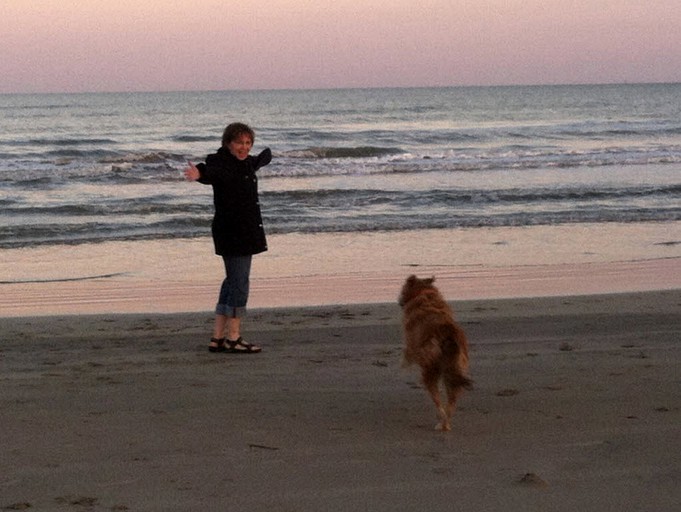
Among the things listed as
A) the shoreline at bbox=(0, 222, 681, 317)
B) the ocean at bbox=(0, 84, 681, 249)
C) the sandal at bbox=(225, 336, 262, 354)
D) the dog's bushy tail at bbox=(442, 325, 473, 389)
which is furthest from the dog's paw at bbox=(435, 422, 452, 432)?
the ocean at bbox=(0, 84, 681, 249)

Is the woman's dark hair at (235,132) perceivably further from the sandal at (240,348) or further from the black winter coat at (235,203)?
the sandal at (240,348)

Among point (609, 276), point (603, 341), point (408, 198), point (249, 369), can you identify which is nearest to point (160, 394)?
point (249, 369)

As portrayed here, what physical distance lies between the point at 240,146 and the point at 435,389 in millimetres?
2655

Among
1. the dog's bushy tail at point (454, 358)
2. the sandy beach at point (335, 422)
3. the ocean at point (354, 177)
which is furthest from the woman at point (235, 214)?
the ocean at point (354, 177)

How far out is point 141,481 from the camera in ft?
13.8

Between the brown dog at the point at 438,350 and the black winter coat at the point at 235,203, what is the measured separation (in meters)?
2.17

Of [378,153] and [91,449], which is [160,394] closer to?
[91,449]

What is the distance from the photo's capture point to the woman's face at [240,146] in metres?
6.89

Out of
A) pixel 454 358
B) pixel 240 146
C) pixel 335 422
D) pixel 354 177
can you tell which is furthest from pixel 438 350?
pixel 354 177

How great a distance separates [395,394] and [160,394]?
1.29 m

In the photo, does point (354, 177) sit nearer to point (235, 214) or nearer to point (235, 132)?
point (235, 214)

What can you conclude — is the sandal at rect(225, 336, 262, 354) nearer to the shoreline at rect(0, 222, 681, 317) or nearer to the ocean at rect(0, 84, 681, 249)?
the shoreline at rect(0, 222, 681, 317)

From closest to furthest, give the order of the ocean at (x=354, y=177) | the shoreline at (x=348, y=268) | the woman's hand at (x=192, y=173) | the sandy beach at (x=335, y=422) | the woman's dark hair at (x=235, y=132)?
the sandy beach at (x=335, y=422) → the woman's hand at (x=192, y=173) → the woman's dark hair at (x=235, y=132) → the shoreline at (x=348, y=268) → the ocean at (x=354, y=177)

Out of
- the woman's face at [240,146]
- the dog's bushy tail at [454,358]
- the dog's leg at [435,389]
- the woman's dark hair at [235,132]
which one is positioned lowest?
the dog's leg at [435,389]
